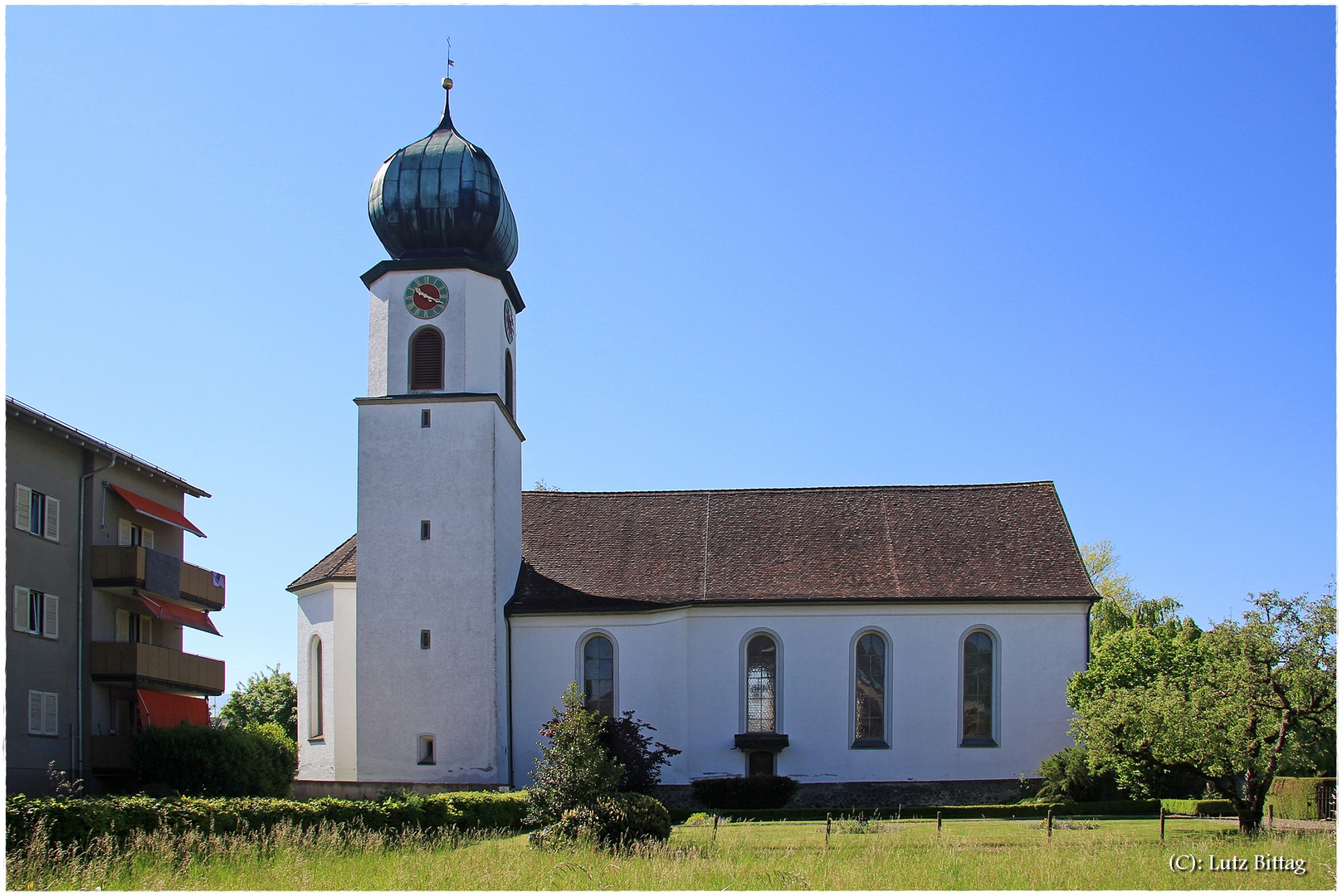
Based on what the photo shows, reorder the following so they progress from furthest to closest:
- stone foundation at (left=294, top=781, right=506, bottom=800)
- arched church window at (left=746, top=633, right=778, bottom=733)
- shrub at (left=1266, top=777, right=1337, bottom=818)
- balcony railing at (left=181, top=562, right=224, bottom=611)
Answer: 1. arched church window at (left=746, top=633, right=778, bottom=733)
2. balcony railing at (left=181, top=562, right=224, bottom=611)
3. stone foundation at (left=294, top=781, right=506, bottom=800)
4. shrub at (left=1266, top=777, right=1337, bottom=818)

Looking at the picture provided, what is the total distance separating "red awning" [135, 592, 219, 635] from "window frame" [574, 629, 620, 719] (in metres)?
10.0

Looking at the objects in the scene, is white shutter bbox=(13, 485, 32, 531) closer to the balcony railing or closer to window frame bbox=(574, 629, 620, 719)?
the balcony railing

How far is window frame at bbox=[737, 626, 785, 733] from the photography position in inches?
1518

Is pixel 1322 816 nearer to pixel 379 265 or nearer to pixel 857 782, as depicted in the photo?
pixel 857 782

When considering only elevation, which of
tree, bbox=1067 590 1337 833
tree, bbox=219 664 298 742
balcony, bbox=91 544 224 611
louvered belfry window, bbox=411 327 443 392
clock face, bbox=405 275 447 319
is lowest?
tree, bbox=219 664 298 742

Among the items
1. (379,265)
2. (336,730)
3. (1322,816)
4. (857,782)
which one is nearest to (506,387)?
(379,265)

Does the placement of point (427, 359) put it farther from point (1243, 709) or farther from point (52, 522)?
point (1243, 709)

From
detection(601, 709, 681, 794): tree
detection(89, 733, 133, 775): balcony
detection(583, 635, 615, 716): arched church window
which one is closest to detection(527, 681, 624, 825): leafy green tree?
detection(601, 709, 681, 794): tree

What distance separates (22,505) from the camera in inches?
1136

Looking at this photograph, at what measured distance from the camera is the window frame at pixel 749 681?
127 feet

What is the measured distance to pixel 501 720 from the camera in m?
36.8

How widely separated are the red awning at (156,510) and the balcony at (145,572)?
3.22ft

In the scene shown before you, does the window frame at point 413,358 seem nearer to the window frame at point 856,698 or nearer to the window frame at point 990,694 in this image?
the window frame at point 856,698

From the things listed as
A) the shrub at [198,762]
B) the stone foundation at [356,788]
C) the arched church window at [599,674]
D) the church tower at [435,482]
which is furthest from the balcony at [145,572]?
the arched church window at [599,674]
